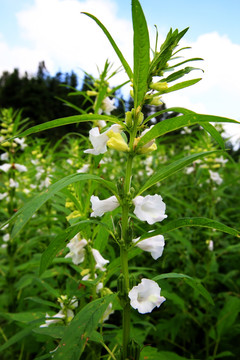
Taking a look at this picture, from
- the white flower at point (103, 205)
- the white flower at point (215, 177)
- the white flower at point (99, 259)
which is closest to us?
the white flower at point (103, 205)

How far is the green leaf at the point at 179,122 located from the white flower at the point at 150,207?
7.9 inches

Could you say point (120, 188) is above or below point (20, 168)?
below

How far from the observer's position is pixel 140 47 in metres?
0.81

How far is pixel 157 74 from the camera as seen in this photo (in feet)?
3.49

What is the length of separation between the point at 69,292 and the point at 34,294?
5.34 ft

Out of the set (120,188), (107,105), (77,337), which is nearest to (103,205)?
(120,188)

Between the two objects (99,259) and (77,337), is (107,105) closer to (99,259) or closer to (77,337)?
(99,259)

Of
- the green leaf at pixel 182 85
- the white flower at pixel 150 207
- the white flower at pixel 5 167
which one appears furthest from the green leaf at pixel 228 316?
the white flower at pixel 5 167

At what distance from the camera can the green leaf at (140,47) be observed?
0.75 m

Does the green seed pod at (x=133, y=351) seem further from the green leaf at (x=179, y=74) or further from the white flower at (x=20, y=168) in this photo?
the white flower at (x=20, y=168)

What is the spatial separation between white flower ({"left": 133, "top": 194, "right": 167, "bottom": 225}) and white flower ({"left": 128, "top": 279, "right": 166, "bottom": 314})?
0.22 meters

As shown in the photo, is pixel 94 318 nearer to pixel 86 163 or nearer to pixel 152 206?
pixel 152 206

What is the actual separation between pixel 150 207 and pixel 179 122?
1.08 feet

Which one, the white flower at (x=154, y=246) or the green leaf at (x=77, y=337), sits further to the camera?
the white flower at (x=154, y=246)
